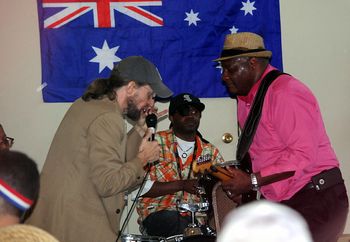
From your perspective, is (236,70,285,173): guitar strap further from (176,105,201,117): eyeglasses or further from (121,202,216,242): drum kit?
(176,105,201,117): eyeglasses

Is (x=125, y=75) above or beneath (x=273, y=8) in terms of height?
beneath

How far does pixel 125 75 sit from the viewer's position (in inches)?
146

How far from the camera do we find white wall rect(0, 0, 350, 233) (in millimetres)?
6004

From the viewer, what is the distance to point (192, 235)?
425 cm

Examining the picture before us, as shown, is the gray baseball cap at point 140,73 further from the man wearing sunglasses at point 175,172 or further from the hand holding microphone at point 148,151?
the man wearing sunglasses at point 175,172

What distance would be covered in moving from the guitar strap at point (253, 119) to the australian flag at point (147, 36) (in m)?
2.25

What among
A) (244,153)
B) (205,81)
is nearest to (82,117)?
(244,153)

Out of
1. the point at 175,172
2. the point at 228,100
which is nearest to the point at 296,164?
the point at 175,172

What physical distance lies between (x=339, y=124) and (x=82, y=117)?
346cm

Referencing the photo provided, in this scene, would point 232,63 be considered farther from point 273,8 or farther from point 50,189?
point 273,8

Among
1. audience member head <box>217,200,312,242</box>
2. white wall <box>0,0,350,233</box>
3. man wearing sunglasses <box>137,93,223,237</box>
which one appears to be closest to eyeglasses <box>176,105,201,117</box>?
man wearing sunglasses <box>137,93,223,237</box>

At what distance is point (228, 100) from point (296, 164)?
8.92 feet

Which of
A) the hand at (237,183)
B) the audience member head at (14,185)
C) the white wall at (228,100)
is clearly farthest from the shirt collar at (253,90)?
the white wall at (228,100)

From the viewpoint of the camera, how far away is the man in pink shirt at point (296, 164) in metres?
3.51
